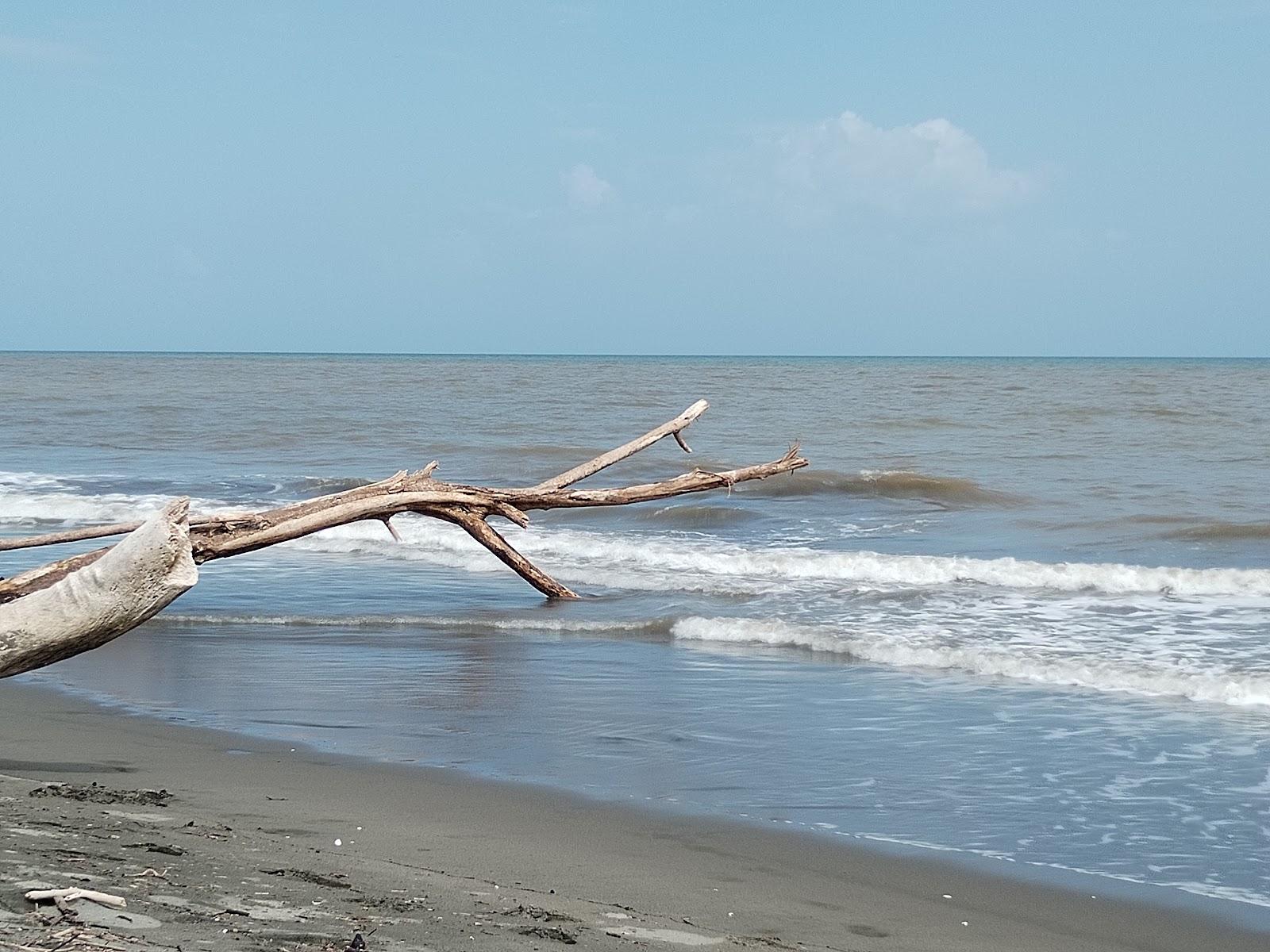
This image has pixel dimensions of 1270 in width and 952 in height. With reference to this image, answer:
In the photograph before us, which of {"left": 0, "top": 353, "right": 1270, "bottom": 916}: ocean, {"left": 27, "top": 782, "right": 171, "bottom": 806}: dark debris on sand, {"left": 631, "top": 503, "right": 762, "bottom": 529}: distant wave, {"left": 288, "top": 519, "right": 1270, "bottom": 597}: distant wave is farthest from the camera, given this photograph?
{"left": 631, "top": 503, "right": 762, "bottom": 529}: distant wave

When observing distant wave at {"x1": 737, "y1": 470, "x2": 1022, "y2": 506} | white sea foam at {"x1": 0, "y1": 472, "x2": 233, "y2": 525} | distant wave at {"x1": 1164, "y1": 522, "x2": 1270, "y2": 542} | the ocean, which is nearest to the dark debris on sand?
the ocean

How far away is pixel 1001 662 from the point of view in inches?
289

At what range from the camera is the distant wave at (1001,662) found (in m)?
6.70

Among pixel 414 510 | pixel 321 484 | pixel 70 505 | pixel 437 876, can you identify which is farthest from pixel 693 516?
pixel 437 876

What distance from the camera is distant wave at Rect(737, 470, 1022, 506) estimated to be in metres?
16.3

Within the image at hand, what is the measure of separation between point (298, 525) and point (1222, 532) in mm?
10011

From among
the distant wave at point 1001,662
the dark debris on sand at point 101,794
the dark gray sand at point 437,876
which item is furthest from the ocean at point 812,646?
the dark debris on sand at point 101,794

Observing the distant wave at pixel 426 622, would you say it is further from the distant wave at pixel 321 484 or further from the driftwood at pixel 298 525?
the distant wave at pixel 321 484

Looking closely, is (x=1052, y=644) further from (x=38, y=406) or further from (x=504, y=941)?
(x=38, y=406)

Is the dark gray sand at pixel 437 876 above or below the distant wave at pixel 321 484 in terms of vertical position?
below

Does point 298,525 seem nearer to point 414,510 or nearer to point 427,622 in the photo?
point 414,510

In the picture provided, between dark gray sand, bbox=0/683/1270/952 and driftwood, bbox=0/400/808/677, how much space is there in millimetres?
653

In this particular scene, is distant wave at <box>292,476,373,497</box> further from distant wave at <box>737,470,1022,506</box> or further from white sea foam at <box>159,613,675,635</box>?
white sea foam at <box>159,613,675,635</box>

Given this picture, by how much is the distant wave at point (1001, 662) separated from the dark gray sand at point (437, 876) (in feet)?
10.2
